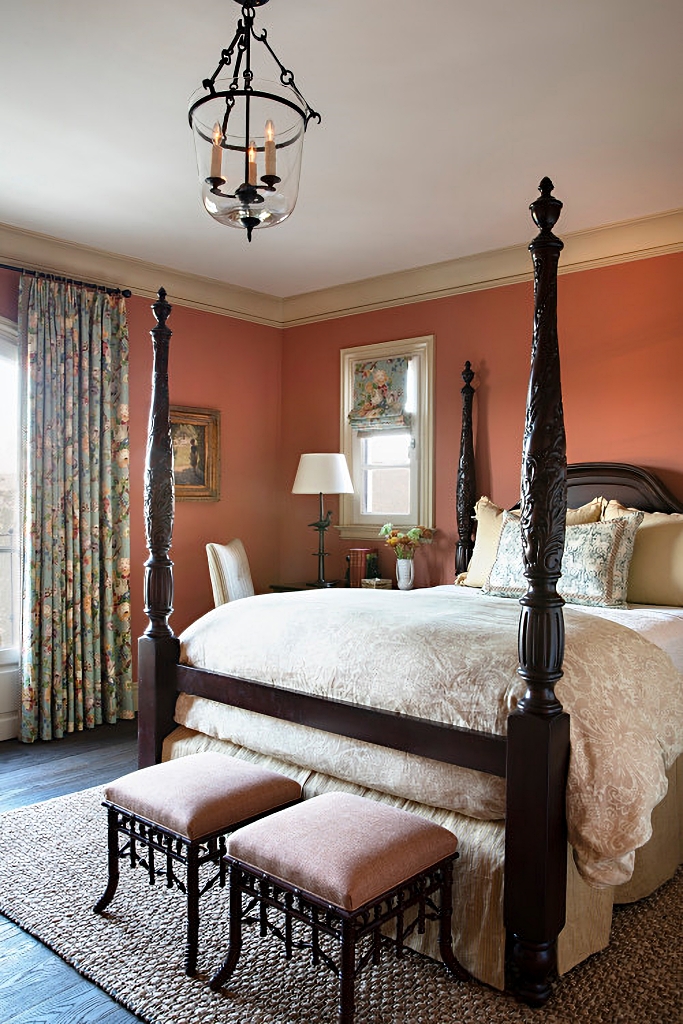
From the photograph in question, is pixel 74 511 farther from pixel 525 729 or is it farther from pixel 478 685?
pixel 525 729

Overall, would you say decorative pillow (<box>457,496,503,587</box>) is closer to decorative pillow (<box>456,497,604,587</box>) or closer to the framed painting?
decorative pillow (<box>456,497,604,587</box>)

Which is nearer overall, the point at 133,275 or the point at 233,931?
the point at 233,931

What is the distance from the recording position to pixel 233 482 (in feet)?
19.0

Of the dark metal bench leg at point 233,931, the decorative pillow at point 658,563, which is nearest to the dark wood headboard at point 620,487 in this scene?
the decorative pillow at point 658,563

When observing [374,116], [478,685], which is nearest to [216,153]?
[374,116]

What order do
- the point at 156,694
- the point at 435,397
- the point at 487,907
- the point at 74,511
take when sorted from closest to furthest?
the point at 487,907 < the point at 156,694 < the point at 74,511 < the point at 435,397

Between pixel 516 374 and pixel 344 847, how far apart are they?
136 inches

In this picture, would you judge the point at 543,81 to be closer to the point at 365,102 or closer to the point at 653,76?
the point at 653,76

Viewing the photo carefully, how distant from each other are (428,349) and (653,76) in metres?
2.49

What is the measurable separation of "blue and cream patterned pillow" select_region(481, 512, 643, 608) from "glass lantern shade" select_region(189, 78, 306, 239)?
6.20 ft

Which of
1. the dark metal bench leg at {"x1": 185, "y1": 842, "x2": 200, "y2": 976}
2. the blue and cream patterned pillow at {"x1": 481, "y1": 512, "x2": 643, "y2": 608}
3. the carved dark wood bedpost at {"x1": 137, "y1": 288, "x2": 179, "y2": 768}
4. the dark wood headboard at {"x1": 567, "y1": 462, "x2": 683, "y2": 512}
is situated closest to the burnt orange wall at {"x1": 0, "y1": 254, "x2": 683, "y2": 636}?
the dark wood headboard at {"x1": 567, "y1": 462, "x2": 683, "y2": 512}

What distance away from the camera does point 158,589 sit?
10.9 feet

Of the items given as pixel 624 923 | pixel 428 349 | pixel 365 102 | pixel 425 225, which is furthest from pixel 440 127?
pixel 624 923

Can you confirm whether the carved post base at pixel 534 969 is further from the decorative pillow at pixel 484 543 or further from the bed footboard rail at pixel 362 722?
the decorative pillow at pixel 484 543
